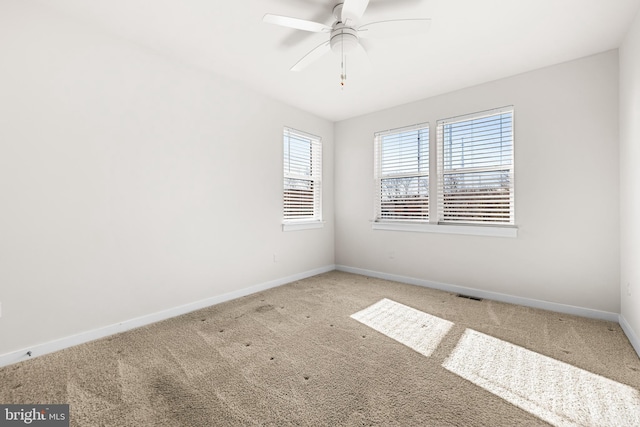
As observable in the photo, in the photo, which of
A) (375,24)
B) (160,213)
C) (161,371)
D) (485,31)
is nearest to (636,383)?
(485,31)

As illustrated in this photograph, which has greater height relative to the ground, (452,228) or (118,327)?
(452,228)

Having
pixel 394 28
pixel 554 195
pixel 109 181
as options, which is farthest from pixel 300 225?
pixel 554 195

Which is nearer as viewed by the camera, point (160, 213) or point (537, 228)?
point (160, 213)

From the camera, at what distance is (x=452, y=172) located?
142 inches

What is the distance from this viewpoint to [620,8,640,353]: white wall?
2.15 meters

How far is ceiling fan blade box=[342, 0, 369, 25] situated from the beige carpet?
2.45 metres

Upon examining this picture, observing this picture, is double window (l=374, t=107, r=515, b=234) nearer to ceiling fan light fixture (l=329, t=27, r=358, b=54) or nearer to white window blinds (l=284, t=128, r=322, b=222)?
white window blinds (l=284, t=128, r=322, b=222)

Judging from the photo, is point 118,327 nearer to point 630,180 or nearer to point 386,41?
point 386,41

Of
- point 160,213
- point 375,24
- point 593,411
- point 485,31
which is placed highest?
point 485,31

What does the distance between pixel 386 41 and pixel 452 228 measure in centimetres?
→ 235

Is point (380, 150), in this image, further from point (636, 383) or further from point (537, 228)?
point (636, 383)

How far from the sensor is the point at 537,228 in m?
3.02

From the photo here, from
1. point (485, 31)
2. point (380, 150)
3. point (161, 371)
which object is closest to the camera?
point (161, 371)

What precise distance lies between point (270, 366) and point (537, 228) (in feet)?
10.1
